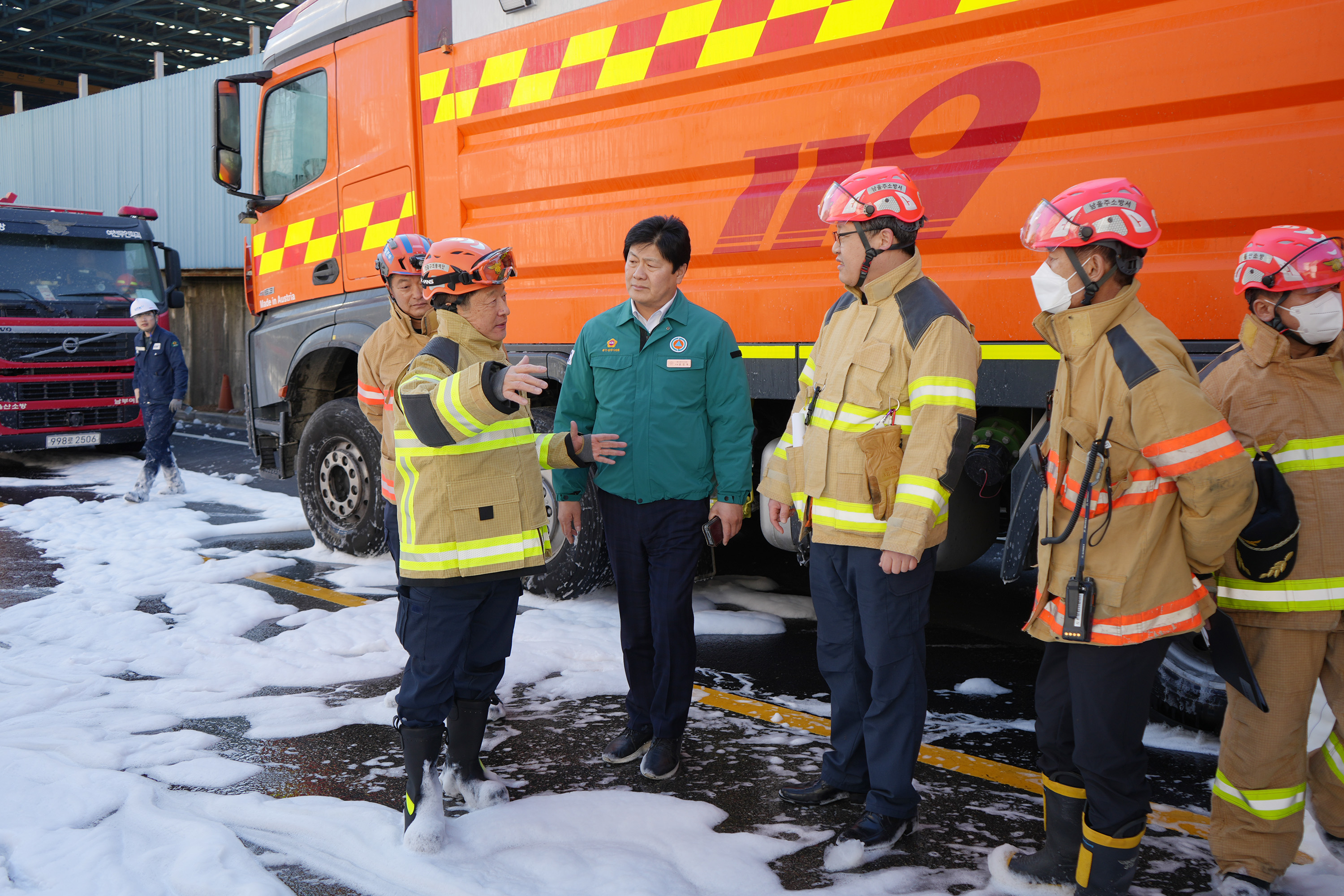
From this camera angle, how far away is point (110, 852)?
259 cm

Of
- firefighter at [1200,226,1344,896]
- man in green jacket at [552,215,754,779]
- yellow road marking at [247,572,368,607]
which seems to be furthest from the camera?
yellow road marking at [247,572,368,607]

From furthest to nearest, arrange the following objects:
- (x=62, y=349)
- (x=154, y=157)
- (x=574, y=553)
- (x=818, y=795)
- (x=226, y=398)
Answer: (x=154, y=157) < (x=226, y=398) < (x=62, y=349) < (x=574, y=553) < (x=818, y=795)

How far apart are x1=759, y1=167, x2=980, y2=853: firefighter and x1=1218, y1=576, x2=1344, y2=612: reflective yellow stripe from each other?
70 cm

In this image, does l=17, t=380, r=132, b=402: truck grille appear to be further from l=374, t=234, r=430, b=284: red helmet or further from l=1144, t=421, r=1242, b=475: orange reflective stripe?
l=1144, t=421, r=1242, b=475: orange reflective stripe

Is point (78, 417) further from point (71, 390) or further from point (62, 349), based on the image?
point (62, 349)

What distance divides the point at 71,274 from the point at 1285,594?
36.3 feet

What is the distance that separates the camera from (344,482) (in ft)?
19.9

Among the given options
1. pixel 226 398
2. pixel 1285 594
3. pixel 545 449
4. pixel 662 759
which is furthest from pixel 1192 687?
pixel 226 398

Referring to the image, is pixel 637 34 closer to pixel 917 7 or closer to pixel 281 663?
pixel 917 7

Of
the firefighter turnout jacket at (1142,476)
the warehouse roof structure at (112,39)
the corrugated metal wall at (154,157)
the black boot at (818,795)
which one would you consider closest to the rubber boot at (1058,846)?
the firefighter turnout jacket at (1142,476)

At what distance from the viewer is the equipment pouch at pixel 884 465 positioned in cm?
259

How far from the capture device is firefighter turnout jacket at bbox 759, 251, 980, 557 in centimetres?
250

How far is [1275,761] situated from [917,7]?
2.57 meters

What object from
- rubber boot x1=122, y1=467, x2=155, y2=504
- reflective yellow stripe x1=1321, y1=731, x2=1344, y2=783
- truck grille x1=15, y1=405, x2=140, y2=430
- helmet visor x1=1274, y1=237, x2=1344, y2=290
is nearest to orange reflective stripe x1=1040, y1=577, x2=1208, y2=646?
reflective yellow stripe x1=1321, y1=731, x2=1344, y2=783
